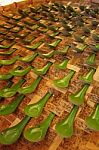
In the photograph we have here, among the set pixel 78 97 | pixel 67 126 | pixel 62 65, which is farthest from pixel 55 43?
pixel 67 126

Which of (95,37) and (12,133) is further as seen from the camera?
(95,37)

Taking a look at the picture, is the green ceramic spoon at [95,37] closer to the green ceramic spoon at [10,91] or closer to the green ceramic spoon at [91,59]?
the green ceramic spoon at [91,59]

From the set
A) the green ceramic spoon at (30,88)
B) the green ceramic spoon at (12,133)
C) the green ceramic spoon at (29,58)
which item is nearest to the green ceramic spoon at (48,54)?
the green ceramic spoon at (29,58)

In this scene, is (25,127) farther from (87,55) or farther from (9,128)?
(87,55)

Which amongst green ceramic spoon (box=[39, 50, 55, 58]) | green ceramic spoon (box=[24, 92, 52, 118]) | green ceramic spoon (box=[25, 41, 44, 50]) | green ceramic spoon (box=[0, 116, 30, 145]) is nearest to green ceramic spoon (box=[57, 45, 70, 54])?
green ceramic spoon (box=[39, 50, 55, 58])

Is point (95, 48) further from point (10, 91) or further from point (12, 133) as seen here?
point (12, 133)

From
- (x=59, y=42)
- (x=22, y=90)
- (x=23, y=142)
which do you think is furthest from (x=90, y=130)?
(x=59, y=42)
